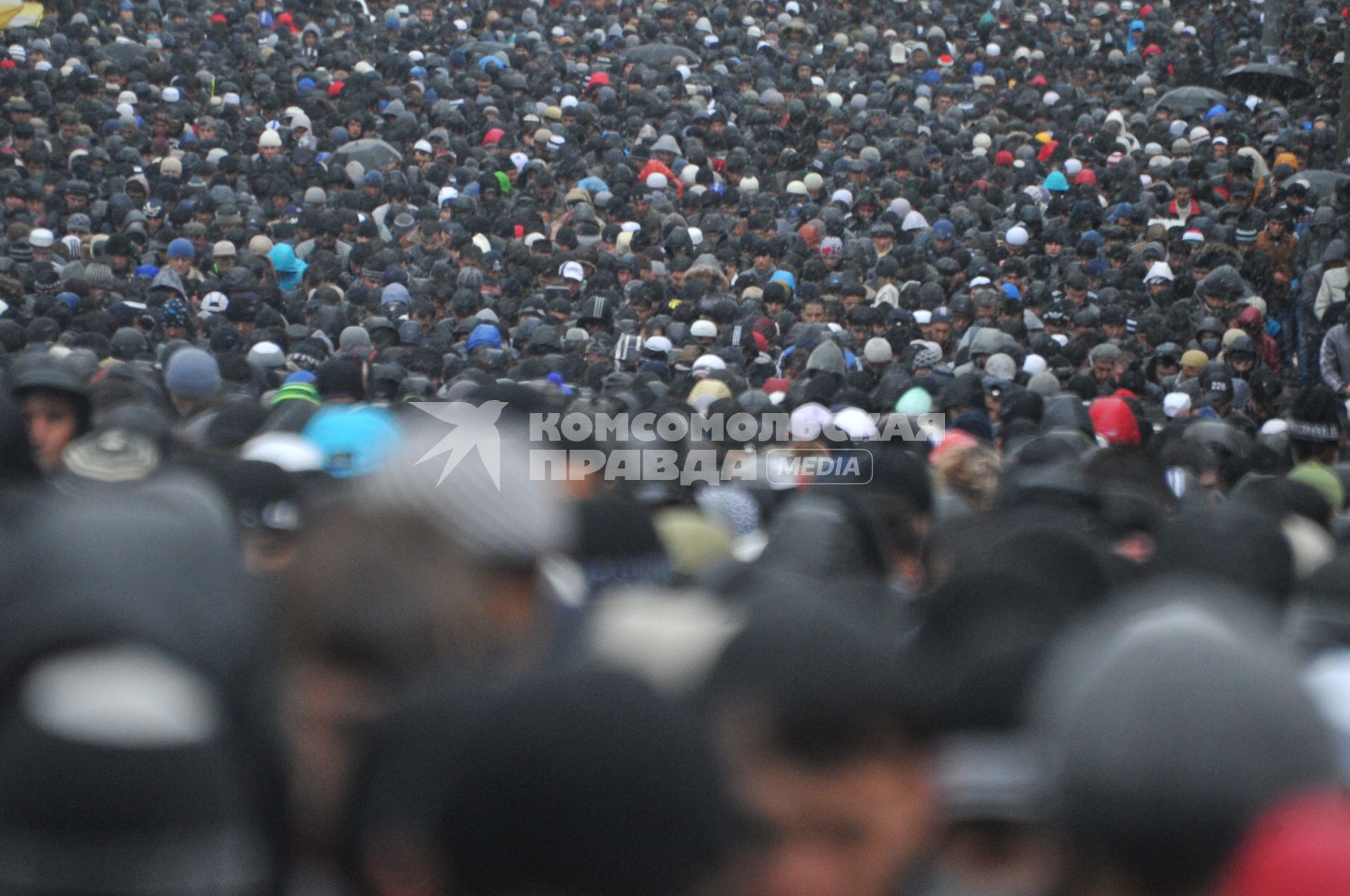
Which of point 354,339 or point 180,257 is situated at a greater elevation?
point 180,257

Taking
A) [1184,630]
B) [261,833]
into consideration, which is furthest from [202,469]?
[1184,630]

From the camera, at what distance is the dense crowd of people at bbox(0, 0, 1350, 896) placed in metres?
1.60

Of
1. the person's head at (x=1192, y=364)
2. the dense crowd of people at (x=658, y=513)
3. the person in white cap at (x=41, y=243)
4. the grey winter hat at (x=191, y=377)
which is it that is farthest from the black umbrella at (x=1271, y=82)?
the grey winter hat at (x=191, y=377)

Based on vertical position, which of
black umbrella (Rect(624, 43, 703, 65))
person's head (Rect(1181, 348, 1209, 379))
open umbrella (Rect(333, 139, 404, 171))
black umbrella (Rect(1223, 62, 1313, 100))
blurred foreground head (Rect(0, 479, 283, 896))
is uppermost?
black umbrella (Rect(624, 43, 703, 65))

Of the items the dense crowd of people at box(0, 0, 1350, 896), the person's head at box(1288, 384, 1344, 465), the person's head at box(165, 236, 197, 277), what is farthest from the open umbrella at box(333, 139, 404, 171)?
the person's head at box(1288, 384, 1344, 465)

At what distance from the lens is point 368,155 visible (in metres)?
17.1

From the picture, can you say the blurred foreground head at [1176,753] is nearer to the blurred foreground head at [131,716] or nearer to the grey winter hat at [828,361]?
the blurred foreground head at [131,716]

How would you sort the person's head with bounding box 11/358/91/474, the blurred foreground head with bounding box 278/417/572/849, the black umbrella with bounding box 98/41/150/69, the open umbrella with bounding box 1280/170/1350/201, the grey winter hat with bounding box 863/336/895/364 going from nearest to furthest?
the blurred foreground head with bounding box 278/417/572/849 < the person's head with bounding box 11/358/91/474 < the grey winter hat with bounding box 863/336/895/364 < the open umbrella with bounding box 1280/170/1350/201 < the black umbrella with bounding box 98/41/150/69

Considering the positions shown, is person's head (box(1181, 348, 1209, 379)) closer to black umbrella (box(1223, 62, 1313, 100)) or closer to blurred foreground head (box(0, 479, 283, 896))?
blurred foreground head (box(0, 479, 283, 896))

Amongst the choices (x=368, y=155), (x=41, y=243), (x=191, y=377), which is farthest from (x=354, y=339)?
(x=368, y=155)

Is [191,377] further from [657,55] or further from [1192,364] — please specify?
[657,55]

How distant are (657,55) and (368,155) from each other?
5.26 metres

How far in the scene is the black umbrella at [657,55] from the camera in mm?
21000

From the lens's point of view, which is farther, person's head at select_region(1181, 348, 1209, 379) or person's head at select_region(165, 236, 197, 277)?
person's head at select_region(165, 236, 197, 277)
